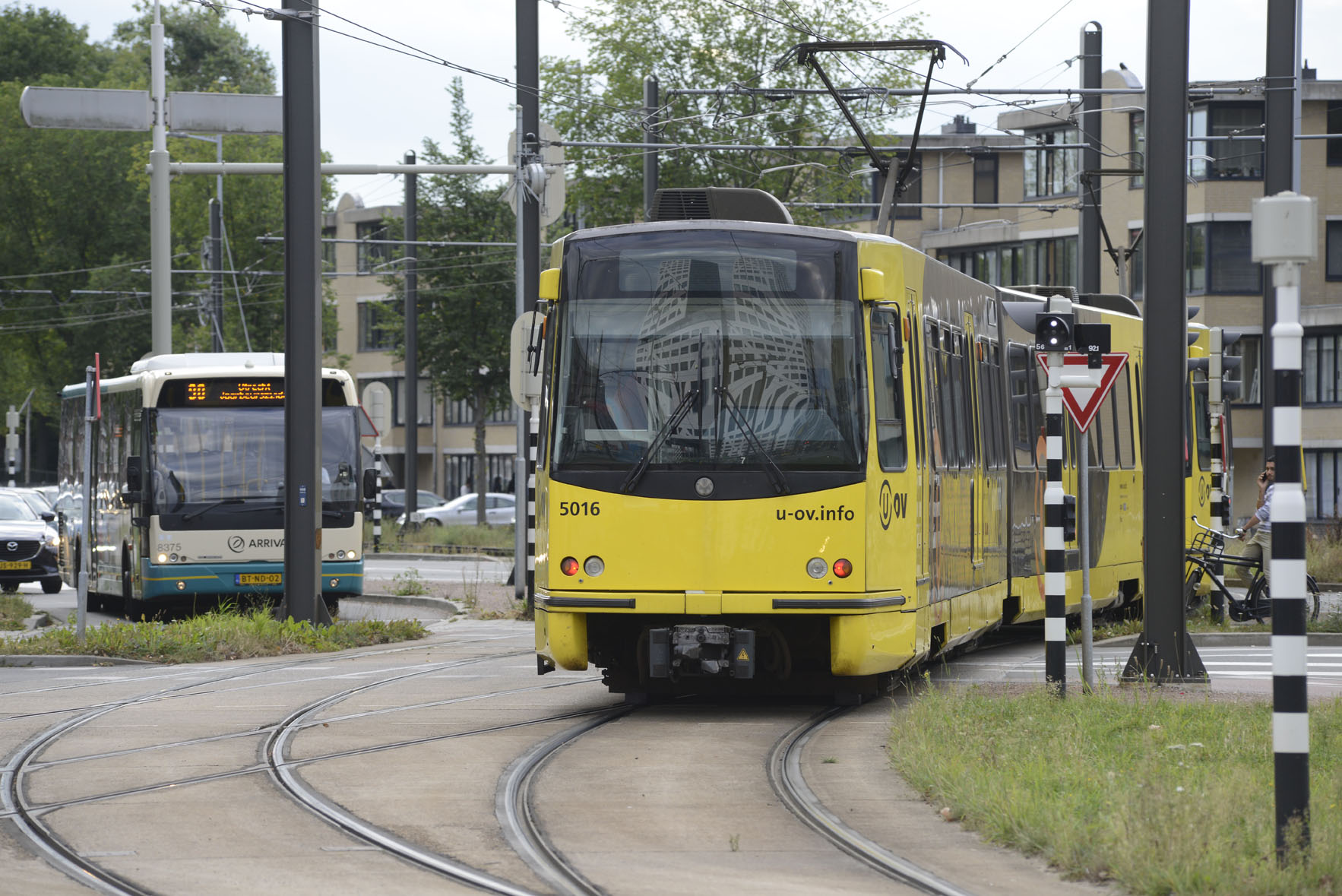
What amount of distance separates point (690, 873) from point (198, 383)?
1706cm

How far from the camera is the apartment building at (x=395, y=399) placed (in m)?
86.6

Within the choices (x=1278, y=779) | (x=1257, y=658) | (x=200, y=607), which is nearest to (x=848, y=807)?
(x=1278, y=779)

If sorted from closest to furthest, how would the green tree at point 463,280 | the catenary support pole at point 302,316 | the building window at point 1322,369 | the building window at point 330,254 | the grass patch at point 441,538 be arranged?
the catenary support pole at point 302,316
the grass patch at point 441,538
the green tree at point 463,280
the building window at point 1322,369
the building window at point 330,254

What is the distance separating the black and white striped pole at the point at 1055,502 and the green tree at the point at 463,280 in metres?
36.4

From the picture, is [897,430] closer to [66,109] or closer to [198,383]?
[198,383]

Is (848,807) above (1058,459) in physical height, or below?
below

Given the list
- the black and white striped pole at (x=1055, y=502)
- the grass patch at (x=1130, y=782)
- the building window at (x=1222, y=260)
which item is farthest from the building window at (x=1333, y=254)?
the grass patch at (x=1130, y=782)

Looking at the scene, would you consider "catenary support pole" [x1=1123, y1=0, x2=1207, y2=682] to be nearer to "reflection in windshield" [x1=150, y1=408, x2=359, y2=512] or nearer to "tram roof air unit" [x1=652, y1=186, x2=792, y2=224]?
"tram roof air unit" [x1=652, y1=186, x2=792, y2=224]

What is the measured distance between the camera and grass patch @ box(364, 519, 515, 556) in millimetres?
45344

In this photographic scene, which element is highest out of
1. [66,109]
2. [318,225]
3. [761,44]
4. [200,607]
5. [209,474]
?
[761,44]

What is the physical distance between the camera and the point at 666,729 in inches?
505

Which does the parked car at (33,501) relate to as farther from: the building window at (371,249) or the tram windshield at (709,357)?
the tram windshield at (709,357)

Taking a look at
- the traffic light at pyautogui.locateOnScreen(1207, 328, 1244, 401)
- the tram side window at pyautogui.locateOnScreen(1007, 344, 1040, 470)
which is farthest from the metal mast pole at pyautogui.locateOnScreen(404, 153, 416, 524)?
the tram side window at pyautogui.locateOnScreen(1007, 344, 1040, 470)

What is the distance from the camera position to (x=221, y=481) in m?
23.9
